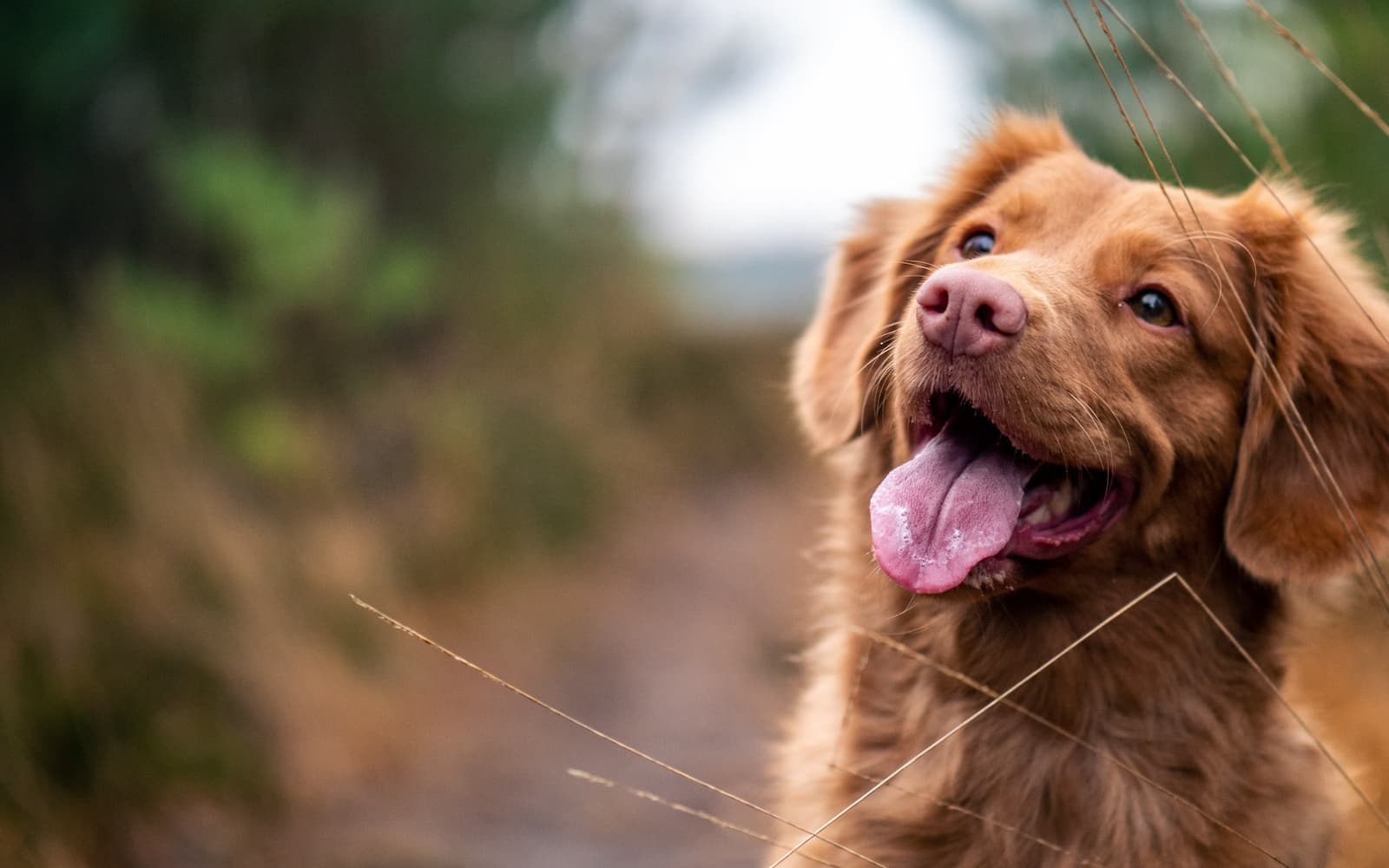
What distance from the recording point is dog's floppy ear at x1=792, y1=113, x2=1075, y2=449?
2666 mm

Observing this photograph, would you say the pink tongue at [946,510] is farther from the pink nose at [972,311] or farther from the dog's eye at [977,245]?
the dog's eye at [977,245]

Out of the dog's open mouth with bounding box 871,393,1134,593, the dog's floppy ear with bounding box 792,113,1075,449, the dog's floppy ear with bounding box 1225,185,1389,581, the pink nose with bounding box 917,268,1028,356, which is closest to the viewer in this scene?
the pink nose with bounding box 917,268,1028,356

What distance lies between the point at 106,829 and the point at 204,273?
9.10 feet

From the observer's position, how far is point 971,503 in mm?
2141

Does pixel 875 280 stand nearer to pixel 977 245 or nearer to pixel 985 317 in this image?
pixel 977 245

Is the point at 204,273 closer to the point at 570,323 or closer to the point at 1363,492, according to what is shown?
the point at 570,323

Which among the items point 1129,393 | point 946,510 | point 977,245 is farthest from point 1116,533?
point 977,245

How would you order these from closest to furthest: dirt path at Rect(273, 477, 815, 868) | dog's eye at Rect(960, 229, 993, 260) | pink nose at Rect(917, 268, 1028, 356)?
pink nose at Rect(917, 268, 1028, 356) < dog's eye at Rect(960, 229, 993, 260) < dirt path at Rect(273, 477, 815, 868)

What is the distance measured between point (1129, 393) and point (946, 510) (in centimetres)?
43

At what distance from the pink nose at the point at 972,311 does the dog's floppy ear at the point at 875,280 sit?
47 cm

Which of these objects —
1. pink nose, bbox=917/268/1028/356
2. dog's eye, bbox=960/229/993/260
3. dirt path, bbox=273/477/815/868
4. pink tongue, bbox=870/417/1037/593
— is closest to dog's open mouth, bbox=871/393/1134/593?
pink tongue, bbox=870/417/1037/593

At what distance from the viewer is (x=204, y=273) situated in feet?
17.5

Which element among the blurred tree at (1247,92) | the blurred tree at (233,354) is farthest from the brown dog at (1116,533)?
the blurred tree at (233,354)

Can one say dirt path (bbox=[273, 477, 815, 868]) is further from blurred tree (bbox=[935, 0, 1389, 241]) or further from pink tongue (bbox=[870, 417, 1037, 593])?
blurred tree (bbox=[935, 0, 1389, 241])
